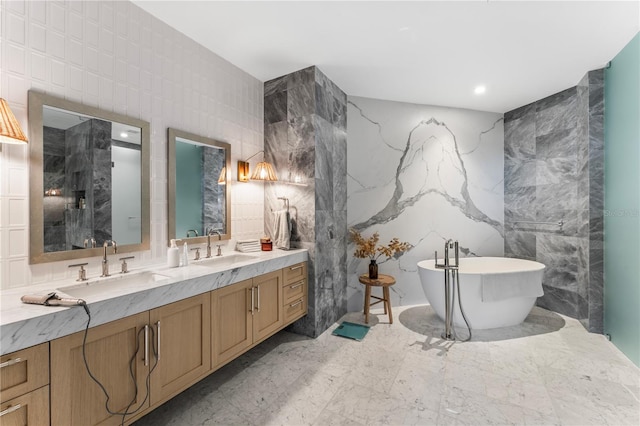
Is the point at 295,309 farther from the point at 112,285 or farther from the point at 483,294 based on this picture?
the point at 483,294

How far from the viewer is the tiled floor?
180cm

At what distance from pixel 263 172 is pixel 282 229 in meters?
0.60

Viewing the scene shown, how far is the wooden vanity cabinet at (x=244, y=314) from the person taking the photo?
6.48 feet

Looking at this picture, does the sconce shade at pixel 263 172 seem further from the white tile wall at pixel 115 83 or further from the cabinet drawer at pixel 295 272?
the cabinet drawer at pixel 295 272

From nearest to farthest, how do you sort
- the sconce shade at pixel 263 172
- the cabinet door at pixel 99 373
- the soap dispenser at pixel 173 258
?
the cabinet door at pixel 99 373
the soap dispenser at pixel 173 258
the sconce shade at pixel 263 172

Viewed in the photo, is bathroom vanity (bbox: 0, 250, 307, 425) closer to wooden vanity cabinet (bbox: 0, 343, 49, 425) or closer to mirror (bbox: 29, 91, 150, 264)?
wooden vanity cabinet (bbox: 0, 343, 49, 425)

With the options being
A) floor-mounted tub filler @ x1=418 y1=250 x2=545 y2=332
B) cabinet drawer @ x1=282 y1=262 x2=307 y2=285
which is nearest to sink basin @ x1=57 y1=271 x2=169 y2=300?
cabinet drawer @ x1=282 y1=262 x2=307 y2=285

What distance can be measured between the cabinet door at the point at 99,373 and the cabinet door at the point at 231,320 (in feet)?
1.53

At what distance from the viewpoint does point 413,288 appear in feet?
12.5

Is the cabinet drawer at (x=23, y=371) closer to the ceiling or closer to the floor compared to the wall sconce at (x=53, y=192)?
closer to the floor

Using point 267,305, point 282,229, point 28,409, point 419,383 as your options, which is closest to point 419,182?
point 282,229

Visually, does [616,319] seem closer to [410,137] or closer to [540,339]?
[540,339]

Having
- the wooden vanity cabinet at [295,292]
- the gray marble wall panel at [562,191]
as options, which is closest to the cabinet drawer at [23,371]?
the wooden vanity cabinet at [295,292]

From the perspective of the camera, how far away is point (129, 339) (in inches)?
57.4
